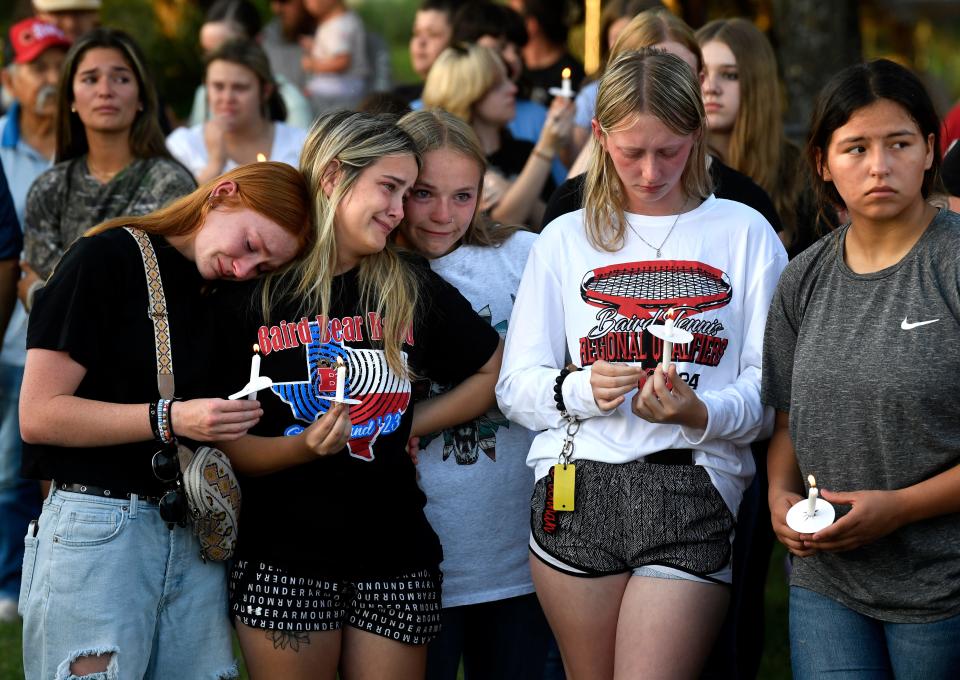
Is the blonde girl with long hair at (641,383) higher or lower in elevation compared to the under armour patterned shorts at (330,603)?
higher

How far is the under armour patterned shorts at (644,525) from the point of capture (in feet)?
9.95

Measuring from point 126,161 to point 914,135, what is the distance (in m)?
3.24

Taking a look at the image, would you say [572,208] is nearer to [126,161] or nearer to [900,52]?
[126,161]

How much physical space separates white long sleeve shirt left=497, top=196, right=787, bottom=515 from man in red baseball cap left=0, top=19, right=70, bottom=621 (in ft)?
8.46

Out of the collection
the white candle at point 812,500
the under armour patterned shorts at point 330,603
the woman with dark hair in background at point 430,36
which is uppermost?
the woman with dark hair in background at point 430,36

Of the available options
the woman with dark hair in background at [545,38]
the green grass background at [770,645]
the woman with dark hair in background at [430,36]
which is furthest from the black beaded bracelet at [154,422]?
the woman with dark hair in background at [545,38]

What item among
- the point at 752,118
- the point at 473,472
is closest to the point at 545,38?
the point at 752,118

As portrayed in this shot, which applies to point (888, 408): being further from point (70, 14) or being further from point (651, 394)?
point (70, 14)

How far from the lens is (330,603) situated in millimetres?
3182

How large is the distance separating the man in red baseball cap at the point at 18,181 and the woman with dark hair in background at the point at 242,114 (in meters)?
0.70

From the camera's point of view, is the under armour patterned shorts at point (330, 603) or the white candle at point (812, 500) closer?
the white candle at point (812, 500)

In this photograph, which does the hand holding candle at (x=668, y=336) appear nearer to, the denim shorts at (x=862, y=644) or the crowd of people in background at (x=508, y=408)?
the crowd of people in background at (x=508, y=408)

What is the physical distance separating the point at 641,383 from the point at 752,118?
70.5 inches

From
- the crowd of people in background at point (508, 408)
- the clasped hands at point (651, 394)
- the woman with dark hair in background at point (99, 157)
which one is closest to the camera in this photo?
the crowd of people in background at point (508, 408)
